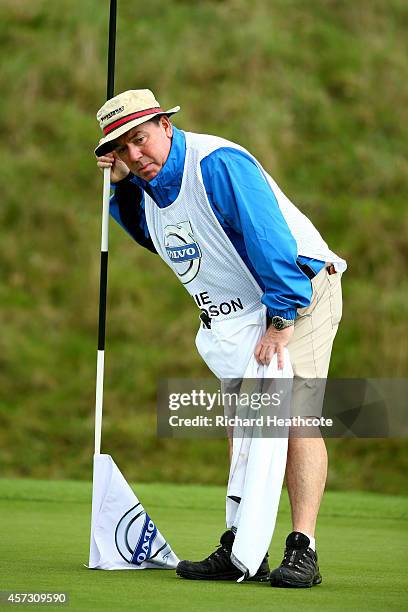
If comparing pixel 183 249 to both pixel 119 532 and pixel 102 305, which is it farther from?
pixel 119 532

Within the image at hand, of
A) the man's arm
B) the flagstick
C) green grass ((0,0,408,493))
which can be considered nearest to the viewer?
the flagstick

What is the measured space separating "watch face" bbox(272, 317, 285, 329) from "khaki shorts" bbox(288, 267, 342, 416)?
162mm

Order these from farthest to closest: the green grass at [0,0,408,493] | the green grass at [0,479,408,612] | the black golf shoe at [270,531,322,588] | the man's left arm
→ 1. the green grass at [0,0,408,493]
2. the man's left arm
3. the black golf shoe at [270,531,322,588]
4. the green grass at [0,479,408,612]

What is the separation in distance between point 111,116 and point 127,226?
615 millimetres

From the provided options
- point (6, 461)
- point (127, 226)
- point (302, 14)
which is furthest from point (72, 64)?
point (127, 226)

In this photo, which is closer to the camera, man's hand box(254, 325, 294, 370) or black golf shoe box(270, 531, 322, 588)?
black golf shoe box(270, 531, 322, 588)

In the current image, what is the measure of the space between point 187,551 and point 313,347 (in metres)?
1.01

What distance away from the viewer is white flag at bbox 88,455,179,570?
4.11 meters

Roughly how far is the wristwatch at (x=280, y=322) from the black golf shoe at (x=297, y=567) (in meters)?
0.71

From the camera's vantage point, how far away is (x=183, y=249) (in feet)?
13.5

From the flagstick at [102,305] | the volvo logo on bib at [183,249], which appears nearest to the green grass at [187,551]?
the flagstick at [102,305]

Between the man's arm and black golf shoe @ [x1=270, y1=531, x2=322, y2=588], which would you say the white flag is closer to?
black golf shoe @ [x1=270, y1=531, x2=322, y2=588]

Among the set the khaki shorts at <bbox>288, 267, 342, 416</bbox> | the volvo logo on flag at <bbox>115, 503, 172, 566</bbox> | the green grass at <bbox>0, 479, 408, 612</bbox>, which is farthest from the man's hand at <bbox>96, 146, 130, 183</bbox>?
the green grass at <bbox>0, 479, 408, 612</bbox>

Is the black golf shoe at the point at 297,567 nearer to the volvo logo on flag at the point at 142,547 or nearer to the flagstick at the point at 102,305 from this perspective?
the volvo logo on flag at the point at 142,547
